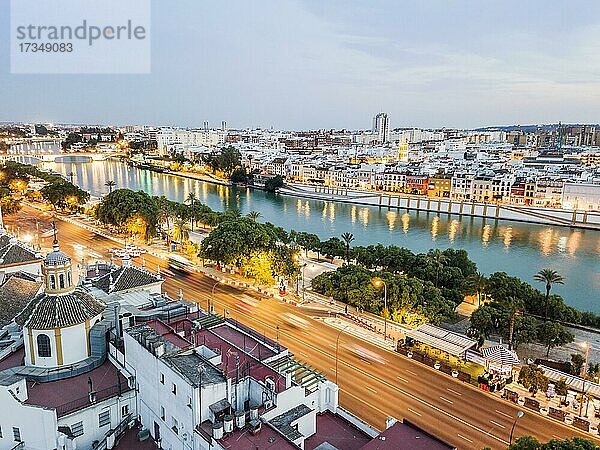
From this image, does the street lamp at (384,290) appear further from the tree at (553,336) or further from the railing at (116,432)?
the railing at (116,432)

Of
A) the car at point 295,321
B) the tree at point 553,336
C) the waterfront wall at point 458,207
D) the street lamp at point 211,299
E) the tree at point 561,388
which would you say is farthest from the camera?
the waterfront wall at point 458,207

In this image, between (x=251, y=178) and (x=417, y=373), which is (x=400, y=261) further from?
(x=251, y=178)

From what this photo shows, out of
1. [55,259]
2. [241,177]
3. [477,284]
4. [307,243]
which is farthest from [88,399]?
[241,177]

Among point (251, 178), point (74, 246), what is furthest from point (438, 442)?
point (251, 178)

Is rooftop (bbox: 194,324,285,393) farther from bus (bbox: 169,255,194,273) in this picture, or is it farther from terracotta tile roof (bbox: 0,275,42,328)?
bus (bbox: 169,255,194,273)

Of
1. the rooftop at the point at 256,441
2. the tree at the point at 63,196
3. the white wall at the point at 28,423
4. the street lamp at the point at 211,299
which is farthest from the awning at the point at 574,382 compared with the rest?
the tree at the point at 63,196

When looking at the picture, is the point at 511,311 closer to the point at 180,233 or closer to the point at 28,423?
the point at 28,423

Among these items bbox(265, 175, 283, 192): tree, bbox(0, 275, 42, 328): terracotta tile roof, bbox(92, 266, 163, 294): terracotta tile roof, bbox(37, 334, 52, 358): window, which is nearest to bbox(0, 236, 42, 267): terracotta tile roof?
bbox(0, 275, 42, 328): terracotta tile roof
